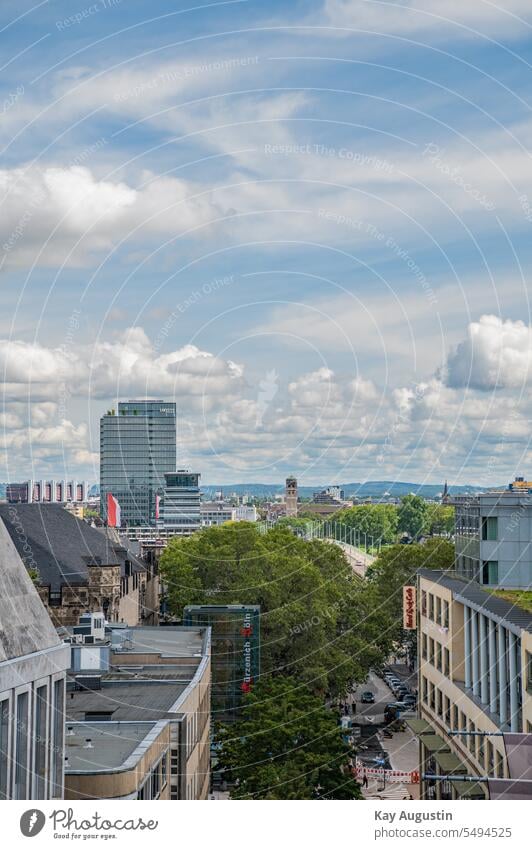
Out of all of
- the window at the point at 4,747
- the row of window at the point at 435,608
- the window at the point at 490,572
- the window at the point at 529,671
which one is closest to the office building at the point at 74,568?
the row of window at the point at 435,608

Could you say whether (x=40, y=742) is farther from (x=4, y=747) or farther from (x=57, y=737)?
(x=4, y=747)

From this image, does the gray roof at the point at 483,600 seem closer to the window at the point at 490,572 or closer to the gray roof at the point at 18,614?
the window at the point at 490,572

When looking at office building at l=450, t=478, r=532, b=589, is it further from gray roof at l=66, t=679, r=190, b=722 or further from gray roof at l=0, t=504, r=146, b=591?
gray roof at l=0, t=504, r=146, b=591

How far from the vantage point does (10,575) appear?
80.3 feet

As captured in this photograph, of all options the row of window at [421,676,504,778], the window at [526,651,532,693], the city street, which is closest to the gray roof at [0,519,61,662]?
the row of window at [421,676,504,778]

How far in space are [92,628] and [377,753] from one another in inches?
933

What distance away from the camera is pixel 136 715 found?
36.7m

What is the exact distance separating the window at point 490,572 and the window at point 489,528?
51.8 inches

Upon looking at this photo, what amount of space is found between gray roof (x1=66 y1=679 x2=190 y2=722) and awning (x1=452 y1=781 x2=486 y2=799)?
40.3ft

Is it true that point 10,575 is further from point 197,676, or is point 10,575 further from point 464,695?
point 464,695

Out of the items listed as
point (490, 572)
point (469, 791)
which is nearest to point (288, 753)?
point (469, 791)

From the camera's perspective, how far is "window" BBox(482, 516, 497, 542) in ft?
192

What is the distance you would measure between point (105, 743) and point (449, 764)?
23770 mm
